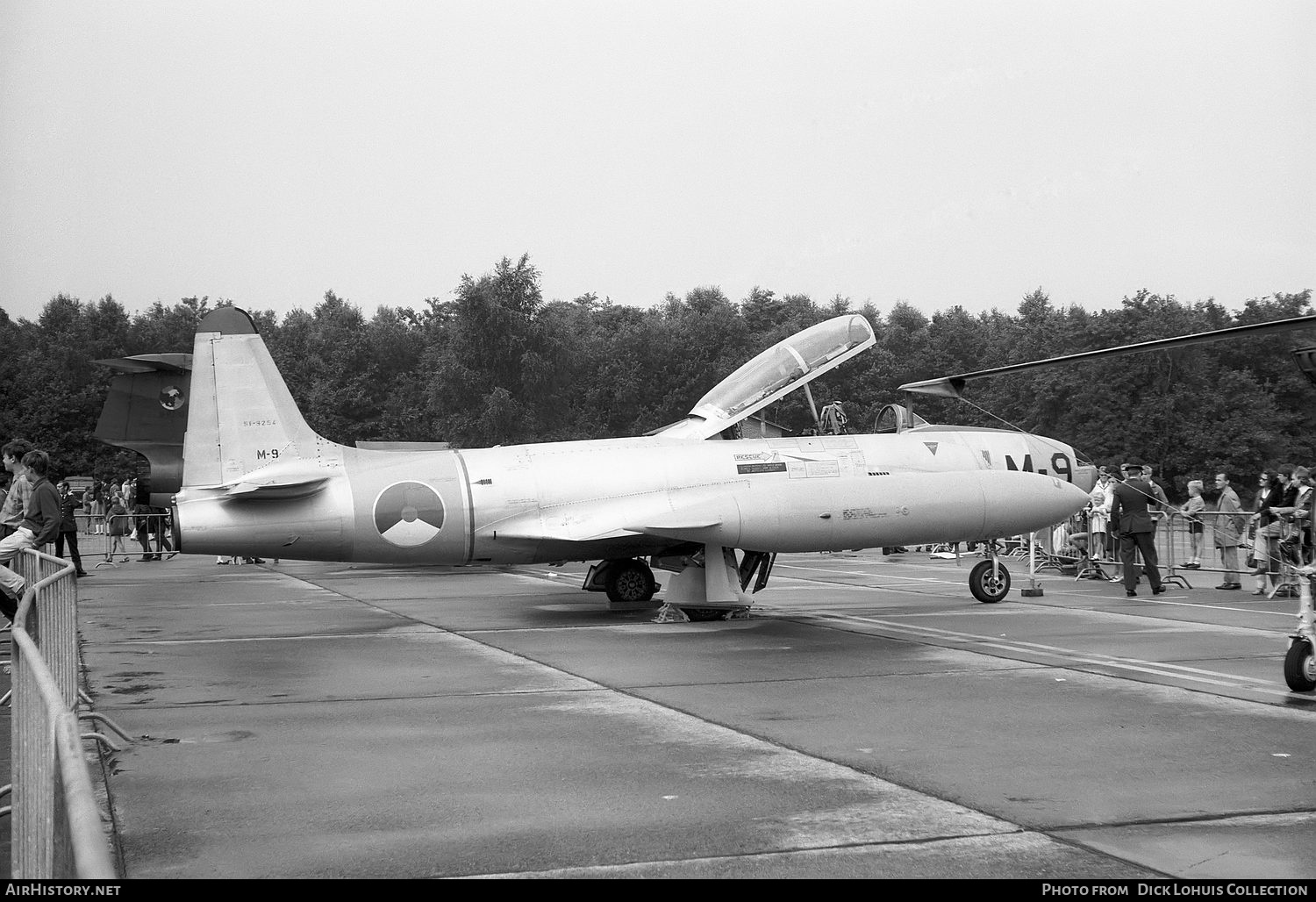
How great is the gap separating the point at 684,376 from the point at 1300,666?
161 ft

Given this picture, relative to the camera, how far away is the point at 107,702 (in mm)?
8977

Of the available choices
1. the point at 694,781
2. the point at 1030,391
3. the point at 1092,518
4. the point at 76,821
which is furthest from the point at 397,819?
the point at 1030,391

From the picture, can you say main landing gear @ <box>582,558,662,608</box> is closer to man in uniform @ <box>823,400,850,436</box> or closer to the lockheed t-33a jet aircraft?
the lockheed t-33a jet aircraft

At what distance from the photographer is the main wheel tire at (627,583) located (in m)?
16.8

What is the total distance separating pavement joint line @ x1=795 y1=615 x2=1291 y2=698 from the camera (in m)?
9.22

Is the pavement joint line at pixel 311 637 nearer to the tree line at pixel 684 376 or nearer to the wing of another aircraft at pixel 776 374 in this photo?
→ the wing of another aircraft at pixel 776 374

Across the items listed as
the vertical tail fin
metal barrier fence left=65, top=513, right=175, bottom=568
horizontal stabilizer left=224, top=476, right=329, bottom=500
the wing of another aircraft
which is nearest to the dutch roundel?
horizontal stabilizer left=224, top=476, right=329, bottom=500

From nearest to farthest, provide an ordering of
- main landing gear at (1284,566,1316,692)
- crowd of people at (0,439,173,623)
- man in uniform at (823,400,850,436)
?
main landing gear at (1284,566,1316,692), crowd of people at (0,439,173,623), man in uniform at (823,400,850,436)

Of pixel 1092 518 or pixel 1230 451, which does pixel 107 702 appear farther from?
pixel 1230 451

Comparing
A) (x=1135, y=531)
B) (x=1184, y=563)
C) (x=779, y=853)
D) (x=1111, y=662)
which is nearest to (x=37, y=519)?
(x=779, y=853)

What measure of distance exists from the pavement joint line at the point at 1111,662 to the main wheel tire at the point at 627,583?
421 centimetres

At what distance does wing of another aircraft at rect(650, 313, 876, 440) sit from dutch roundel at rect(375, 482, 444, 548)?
10.8 ft

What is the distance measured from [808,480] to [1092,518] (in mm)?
9300

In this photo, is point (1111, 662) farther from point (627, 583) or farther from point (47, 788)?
point (47, 788)
